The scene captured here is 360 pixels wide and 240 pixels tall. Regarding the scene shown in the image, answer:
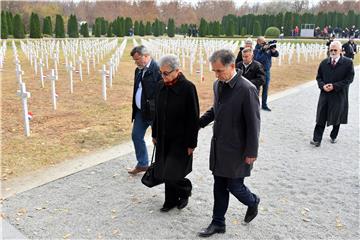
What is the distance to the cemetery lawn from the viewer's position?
221 inches

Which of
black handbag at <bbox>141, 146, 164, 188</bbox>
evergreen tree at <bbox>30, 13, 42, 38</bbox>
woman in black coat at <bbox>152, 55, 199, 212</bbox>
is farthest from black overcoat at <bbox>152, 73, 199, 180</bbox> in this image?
evergreen tree at <bbox>30, 13, 42, 38</bbox>

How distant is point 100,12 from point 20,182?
168ft

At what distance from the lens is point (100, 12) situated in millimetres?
52719

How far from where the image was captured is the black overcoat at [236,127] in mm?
3227

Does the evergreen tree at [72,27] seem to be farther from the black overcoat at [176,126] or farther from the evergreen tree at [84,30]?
the black overcoat at [176,126]

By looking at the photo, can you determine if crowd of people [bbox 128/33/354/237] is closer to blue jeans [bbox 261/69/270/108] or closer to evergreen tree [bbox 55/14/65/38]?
blue jeans [bbox 261/69/270/108]

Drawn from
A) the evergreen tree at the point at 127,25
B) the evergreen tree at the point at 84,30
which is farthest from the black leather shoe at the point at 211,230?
the evergreen tree at the point at 127,25

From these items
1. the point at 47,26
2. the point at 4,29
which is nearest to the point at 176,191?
the point at 4,29

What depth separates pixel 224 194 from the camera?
3.54 m

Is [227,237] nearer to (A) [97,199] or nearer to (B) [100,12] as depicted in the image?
(A) [97,199]

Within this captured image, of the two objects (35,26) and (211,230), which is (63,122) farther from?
(35,26)

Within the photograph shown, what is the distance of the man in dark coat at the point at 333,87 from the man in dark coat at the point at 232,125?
338cm

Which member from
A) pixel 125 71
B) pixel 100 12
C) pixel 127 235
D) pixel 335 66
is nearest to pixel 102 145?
pixel 127 235

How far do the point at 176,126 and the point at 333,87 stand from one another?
3.58m
